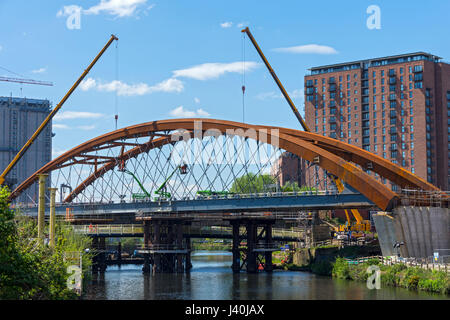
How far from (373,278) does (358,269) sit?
5634 mm

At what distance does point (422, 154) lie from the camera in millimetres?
149375

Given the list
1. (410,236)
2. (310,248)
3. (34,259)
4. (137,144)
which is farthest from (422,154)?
(34,259)

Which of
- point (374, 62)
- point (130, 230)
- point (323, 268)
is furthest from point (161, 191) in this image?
point (374, 62)

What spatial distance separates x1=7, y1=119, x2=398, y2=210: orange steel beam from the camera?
6525 centimetres

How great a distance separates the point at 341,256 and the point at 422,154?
7838 centimetres

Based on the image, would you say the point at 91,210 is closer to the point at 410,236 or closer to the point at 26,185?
the point at 26,185

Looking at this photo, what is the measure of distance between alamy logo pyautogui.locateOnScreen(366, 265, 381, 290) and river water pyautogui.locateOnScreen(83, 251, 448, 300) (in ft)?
2.43

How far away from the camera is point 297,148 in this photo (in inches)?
2948

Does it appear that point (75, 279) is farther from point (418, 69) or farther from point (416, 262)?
point (418, 69)

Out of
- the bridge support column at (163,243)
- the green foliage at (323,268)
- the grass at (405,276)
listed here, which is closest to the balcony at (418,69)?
the green foliage at (323,268)

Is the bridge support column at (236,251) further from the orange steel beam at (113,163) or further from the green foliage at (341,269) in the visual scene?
the orange steel beam at (113,163)

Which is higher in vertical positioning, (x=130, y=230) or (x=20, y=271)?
(x=20, y=271)

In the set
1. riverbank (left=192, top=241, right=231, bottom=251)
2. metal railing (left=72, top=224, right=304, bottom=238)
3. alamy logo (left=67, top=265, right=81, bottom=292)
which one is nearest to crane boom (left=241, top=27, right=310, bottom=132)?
metal railing (left=72, top=224, right=304, bottom=238)

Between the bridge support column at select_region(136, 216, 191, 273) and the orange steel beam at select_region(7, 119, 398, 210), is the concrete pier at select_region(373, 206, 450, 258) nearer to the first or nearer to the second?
the orange steel beam at select_region(7, 119, 398, 210)
